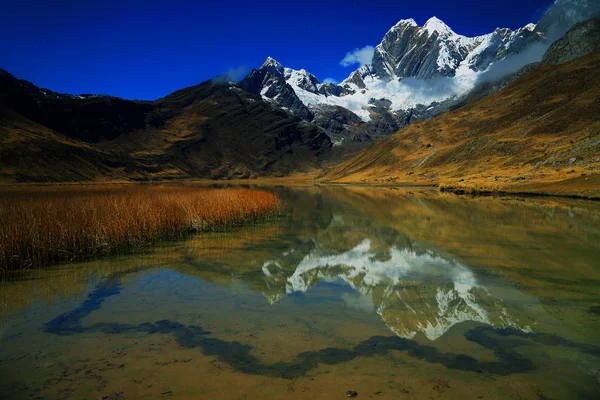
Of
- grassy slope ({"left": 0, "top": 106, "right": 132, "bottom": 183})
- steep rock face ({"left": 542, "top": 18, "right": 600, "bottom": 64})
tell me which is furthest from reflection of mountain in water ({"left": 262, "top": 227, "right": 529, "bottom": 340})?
steep rock face ({"left": 542, "top": 18, "right": 600, "bottom": 64})

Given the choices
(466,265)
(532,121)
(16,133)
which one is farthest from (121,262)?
(16,133)

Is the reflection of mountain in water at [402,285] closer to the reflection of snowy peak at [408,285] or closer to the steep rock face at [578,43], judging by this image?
the reflection of snowy peak at [408,285]

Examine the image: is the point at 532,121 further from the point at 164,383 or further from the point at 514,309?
the point at 164,383

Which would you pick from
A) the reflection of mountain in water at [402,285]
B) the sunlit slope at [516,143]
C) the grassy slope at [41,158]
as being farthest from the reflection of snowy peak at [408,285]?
the grassy slope at [41,158]

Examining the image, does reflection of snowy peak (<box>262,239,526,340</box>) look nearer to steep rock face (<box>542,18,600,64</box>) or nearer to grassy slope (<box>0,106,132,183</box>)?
grassy slope (<box>0,106,132,183</box>)

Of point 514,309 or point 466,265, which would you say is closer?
point 514,309

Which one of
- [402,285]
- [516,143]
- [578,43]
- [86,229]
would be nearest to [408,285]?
[402,285]
